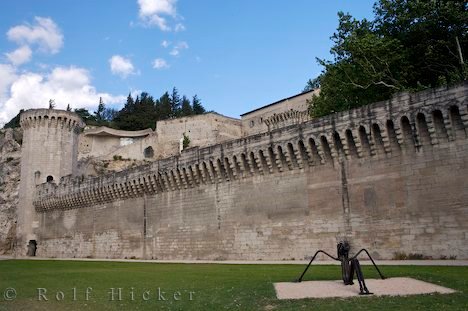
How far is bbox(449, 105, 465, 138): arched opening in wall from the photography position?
14570 millimetres

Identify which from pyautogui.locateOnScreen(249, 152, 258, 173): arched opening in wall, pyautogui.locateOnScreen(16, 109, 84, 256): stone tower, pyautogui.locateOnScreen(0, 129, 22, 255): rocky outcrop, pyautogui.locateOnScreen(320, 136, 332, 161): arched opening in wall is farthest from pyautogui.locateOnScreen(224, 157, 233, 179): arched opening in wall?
pyautogui.locateOnScreen(0, 129, 22, 255): rocky outcrop

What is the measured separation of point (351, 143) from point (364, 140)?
0.55 meters

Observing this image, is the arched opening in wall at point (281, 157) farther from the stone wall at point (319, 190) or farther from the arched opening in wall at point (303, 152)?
the arched opening in wall at point (303, 152)

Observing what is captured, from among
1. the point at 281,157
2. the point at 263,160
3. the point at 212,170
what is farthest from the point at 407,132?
the point at 212,170

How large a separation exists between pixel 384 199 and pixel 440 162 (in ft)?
7.86

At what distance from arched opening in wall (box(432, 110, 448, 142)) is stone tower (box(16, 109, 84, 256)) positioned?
30.3 meters

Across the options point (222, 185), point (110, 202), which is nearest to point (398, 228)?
point (222, 185)

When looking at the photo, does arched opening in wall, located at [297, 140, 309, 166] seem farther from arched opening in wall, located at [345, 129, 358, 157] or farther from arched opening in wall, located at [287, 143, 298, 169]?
arched opening in wall, located at [345, 129, 358, 157]

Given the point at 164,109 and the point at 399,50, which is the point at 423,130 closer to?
the point at 399,50

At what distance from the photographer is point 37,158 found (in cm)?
3556

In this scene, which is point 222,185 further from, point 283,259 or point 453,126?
point 453,126

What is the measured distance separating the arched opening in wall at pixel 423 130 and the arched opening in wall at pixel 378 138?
1.43 m

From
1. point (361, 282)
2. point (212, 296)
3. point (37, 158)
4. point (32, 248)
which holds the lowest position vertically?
point (212, 296)

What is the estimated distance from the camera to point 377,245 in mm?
15828
